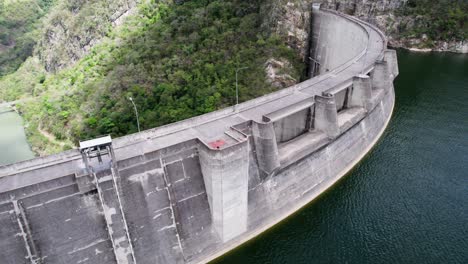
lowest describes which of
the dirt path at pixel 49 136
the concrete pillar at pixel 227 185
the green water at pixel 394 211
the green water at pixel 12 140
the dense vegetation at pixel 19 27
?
the green water at pixel 394 211

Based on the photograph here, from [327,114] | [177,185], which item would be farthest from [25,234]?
[327,114]

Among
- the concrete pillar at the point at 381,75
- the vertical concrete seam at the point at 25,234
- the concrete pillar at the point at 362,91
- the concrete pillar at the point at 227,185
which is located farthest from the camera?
the concrete pillar at the point at 381,75

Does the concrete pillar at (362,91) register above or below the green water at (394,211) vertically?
above

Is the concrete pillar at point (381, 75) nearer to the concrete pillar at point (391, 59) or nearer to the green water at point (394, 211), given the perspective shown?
the concrete pillar at point (391, 59)

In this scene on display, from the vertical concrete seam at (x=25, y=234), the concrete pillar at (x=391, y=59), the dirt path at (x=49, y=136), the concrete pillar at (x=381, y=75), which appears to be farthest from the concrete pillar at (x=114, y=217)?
the concrete pillar at (x=391, y=59)

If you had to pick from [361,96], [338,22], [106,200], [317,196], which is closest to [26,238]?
[106,200]

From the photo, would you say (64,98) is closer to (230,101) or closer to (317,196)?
(230,101)
